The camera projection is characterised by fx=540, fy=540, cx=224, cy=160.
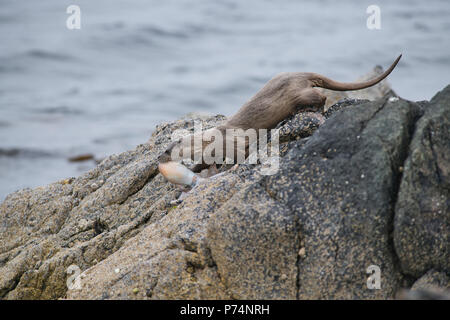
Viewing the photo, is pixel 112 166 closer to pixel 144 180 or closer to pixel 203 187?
pixel 144 180

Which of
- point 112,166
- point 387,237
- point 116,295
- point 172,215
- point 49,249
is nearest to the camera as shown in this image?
point 387,237

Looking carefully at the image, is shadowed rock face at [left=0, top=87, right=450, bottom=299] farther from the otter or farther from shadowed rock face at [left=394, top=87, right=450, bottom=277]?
the otter

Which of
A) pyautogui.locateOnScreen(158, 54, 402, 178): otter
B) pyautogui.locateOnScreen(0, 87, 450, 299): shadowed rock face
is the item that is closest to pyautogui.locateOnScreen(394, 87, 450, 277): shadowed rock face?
pyautogui.locateOnScreen(0, 87, 450, 299): shadowed rock face

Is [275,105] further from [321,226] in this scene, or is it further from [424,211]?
[424,211]

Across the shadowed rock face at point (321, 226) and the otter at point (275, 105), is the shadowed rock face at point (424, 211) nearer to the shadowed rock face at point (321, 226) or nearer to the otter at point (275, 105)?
the shadowed rock face at point (321, 226)

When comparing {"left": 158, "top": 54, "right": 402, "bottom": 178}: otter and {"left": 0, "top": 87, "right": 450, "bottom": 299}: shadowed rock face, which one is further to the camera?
{"left": 158, "top": 54, "right": 402, "bottom": 178}: otter

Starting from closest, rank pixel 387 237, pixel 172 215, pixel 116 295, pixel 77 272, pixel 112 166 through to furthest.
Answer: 1. pixel 387 237
2. pixel 116 295
3. pixel 172 215
4. pixel 77 272
5. pixel 112 166

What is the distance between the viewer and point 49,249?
19.2ft

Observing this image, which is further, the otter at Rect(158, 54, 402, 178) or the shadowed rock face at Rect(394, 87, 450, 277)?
the otter at Rect(158, 54, 402, 178)

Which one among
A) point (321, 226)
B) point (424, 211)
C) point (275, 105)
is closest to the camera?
point (424, 211)

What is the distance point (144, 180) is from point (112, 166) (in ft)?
3.12

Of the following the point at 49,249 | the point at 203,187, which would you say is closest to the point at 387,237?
the point at 203,187

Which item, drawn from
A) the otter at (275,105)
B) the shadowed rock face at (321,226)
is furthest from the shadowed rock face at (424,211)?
the otter at (275,105)

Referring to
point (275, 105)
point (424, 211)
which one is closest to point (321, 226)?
point (424, 211)
